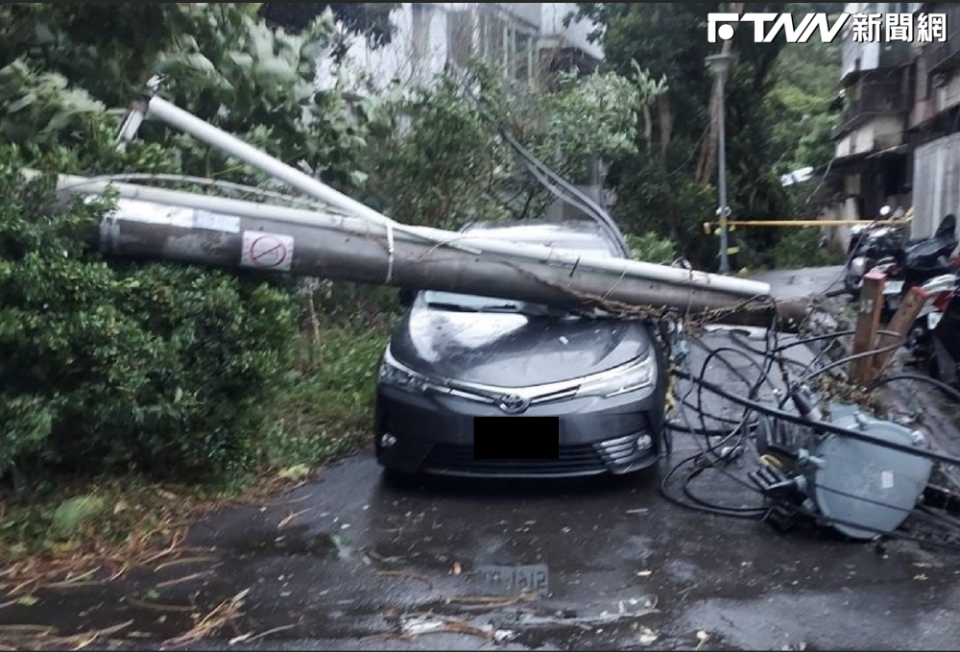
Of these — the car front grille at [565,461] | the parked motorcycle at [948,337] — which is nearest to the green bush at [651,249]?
the parked motorcycle at [948,337]

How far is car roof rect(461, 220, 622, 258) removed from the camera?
7547 mm

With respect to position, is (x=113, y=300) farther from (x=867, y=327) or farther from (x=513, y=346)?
(x=867, y=327)

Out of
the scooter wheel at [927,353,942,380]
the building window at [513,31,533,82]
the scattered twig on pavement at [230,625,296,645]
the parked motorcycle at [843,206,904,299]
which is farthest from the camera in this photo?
the building window at [513,31,533,82]

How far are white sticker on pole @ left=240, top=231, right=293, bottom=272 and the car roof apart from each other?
1.66 metres

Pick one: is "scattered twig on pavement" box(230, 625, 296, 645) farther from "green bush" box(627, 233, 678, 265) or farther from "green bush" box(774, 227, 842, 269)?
"green bush" box(774, 227, 842, 269)

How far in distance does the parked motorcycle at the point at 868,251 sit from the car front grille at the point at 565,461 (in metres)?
6.56

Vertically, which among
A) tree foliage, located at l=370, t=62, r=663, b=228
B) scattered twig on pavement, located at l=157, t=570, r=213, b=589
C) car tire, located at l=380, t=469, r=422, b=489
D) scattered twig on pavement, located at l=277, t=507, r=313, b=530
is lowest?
scattered twig on pavement, located at l=157, t=570, r=213, b=589

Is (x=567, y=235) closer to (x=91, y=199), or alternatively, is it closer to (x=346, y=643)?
(x=91, y=199)

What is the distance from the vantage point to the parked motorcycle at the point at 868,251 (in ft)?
39.6

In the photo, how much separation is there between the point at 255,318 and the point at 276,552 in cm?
132

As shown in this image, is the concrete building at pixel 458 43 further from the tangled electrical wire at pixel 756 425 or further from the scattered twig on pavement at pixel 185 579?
the scattered twig on pavement at pixel 185 579

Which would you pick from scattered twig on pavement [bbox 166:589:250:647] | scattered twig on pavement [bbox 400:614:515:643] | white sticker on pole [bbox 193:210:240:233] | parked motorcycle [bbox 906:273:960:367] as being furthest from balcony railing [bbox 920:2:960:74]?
scattered twig on pavement [bbox 166:589:250:647]

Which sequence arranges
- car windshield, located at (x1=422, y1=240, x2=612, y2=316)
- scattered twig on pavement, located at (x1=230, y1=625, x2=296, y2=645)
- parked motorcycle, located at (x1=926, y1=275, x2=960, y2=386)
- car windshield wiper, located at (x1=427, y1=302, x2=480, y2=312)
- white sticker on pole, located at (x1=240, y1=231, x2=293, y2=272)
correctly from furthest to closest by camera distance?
parked motorcycle, located at (x1=926, y1=275, x2=960, y2=386) → car windshield wiper, located at (x1=427, y1=302, x2=480, y2=312) → car windshield, located at (x1=422, y1=240, x2=612, y2=316) → white sticker on pole, located at (x1=240, y1=231, x2=293, y2=272) → scattered twig on pavement, located at (x1=230, y1=625, x2=296, y2=645)

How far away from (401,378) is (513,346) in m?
0.72
